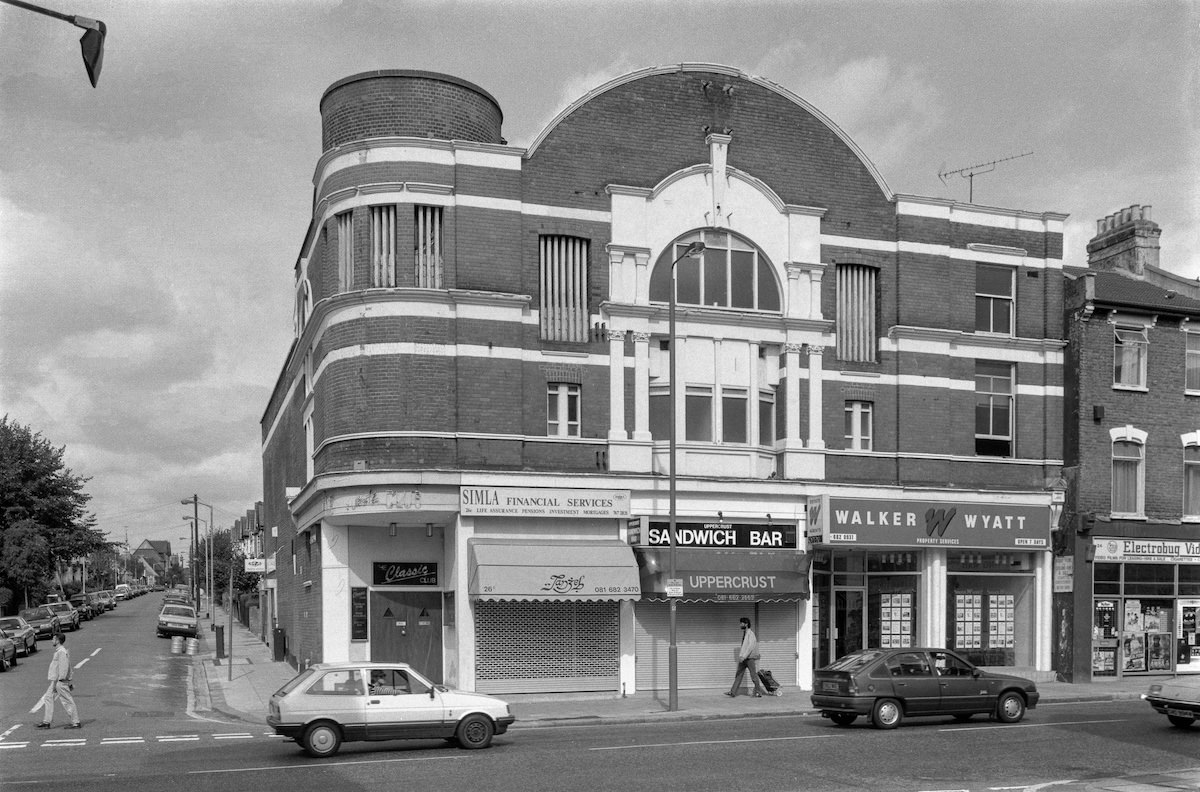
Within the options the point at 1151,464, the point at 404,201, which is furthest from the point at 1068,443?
the point at 404,201

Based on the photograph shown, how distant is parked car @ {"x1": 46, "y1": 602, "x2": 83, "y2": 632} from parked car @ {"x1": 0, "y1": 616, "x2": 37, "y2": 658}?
39.7 feet

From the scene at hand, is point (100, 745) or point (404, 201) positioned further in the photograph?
point (404, 201)

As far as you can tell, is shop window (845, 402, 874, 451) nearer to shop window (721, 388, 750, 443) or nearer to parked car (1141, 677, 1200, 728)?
shop window (721, 388, 750, 443)

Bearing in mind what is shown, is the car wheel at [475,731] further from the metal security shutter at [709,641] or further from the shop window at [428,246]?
the shop window at [428,246]

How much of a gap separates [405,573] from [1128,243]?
2589cm

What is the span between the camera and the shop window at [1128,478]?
3212cm

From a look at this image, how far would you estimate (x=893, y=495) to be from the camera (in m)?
29.8

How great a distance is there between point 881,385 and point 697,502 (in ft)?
20.0

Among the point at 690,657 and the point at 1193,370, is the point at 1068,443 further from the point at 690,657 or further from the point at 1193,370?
the point at 690,657

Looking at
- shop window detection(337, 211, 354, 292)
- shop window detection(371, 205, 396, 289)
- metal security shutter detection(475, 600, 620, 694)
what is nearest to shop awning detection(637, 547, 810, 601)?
metal security shutter detection(475, 600, 620, 694)

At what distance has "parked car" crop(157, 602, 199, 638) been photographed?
169 feet

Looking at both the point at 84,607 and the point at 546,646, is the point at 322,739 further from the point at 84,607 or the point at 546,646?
the point at 84,607

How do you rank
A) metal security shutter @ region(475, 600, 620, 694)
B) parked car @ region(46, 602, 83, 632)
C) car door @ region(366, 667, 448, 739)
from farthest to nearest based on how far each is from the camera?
parked car @ region(46, 602, 83, 632) → metal security shutter @ region(475, 600, 620, 694) → car door @ region(366, 667, 448, 739)

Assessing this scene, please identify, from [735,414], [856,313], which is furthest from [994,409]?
[735,414]
